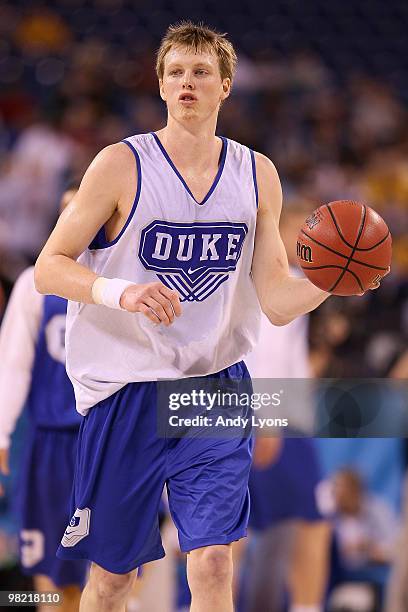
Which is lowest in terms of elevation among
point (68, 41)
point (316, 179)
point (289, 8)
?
point (316, 179)

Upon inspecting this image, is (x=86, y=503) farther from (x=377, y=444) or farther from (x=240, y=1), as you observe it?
(x=240, y=1)

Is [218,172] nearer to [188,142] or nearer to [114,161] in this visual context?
[188,142]

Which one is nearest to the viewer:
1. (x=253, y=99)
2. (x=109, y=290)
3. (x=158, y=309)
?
(x=158, y=309)

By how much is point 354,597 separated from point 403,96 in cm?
693

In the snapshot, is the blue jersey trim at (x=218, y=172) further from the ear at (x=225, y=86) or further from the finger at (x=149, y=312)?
the finger at (x=149, y=312)

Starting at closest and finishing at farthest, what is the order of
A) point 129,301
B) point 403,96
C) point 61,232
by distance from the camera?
point 129,301
point 61,232
point 403,96

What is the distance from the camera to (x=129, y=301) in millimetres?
3088

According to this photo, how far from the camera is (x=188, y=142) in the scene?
11.9 feet

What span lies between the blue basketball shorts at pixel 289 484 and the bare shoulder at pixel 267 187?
2153mm

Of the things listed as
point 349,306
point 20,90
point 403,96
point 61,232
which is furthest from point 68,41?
point 61,232

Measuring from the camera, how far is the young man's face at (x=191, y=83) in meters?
3.53

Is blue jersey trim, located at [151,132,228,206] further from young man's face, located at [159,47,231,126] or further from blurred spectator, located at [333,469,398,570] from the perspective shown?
blurred spectator, located at [333,469,398,570]

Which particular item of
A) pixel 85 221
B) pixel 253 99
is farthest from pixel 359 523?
pixel 253 99

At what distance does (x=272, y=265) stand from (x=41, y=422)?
61.9 inches
